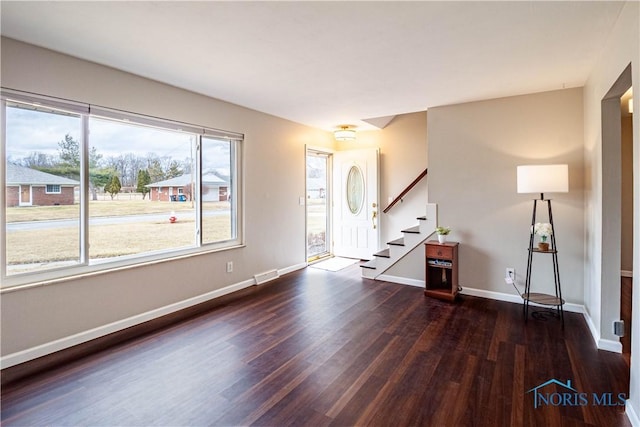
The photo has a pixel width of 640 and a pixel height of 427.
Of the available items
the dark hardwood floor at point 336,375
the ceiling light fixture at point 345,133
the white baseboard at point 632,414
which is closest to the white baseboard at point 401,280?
the dark hardwood floor at point 336,375

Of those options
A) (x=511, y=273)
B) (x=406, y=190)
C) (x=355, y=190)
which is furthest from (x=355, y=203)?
(x=511, y=273)

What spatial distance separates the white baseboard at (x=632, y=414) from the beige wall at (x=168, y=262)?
382 cm

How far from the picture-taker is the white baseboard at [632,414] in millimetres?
1764

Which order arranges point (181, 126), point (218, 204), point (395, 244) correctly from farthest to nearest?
point (395, 244) → point (218, 204) → point (181, 126)

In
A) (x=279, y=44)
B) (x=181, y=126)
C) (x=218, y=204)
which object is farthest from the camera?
(x=218, y=204)

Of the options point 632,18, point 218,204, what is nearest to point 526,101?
point 632,18

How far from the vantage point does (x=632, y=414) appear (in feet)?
6.02

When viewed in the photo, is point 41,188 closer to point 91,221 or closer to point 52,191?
point 52,191

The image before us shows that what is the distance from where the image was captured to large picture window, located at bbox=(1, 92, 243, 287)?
254 centimetres

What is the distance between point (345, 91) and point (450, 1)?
5.90ft

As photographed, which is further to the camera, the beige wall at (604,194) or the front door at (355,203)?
the front door at (355,203)

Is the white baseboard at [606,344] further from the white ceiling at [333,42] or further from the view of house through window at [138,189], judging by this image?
the view of house through window at [138,189]

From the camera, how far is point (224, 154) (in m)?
4.28

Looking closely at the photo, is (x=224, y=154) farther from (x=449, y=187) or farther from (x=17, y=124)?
(x=449, y=187)
